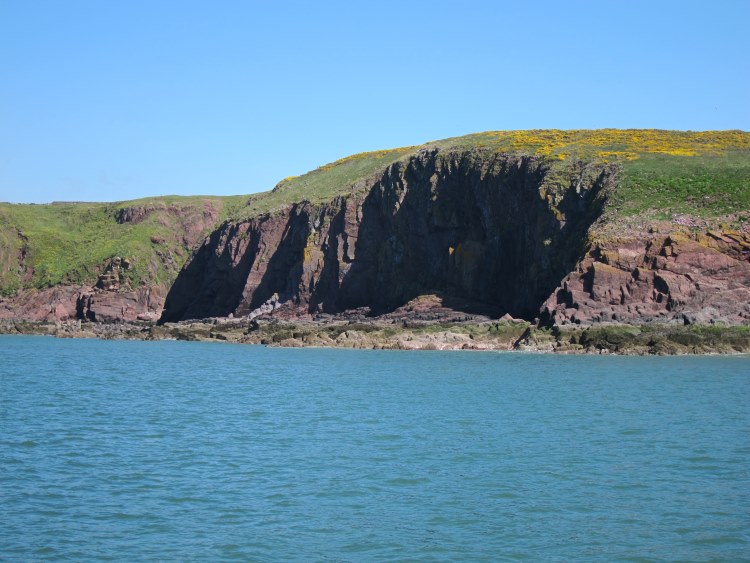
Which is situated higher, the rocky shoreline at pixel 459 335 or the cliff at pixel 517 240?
the cliff at pixel 517 240

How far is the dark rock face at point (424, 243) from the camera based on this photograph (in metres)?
76.5

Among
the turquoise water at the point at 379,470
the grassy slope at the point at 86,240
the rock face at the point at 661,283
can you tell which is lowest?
the turquoise water at the point at 379,470

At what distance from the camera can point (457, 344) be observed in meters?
66.8

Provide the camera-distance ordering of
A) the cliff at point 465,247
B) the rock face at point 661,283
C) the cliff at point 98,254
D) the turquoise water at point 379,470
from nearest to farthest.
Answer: the turquoise water at point 379,470 → the rock face at point 661,283 → the cliff at point 465,247 → the cliff at point 98,254

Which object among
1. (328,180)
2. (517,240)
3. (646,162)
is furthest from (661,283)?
(328,180)

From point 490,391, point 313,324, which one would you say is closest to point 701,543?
point 490,391

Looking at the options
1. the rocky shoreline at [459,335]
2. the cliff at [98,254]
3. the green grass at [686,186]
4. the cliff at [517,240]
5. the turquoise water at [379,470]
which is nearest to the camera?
the turquoise water at [379,470]

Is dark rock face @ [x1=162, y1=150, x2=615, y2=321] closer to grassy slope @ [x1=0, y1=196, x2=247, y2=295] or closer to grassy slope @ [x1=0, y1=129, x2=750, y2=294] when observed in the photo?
grassy slope @ [x1=0, y1=129, x2=750, y2=294]

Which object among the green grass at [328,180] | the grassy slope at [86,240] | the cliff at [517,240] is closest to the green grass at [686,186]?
the cliff at [517,240]

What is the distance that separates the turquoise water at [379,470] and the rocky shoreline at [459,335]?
53.1ft

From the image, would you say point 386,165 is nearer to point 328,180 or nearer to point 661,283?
point 328,180

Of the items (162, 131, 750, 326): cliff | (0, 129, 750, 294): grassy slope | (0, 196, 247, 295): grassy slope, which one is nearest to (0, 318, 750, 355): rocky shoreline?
(162, 131, 750, 326): cliff

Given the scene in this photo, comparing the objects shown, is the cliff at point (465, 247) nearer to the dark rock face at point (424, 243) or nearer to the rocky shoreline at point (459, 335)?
the dark rock face at point (424, 243)

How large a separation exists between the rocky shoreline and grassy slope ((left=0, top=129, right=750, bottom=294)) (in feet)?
41.8
